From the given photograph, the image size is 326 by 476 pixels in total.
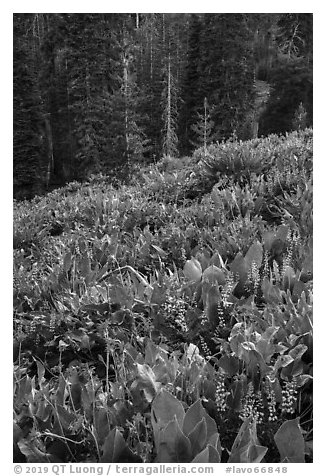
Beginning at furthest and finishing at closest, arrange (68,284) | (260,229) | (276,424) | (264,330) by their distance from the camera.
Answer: (260,229), (68,284), (264,330), (276,424)

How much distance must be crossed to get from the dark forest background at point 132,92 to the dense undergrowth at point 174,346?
16.2m

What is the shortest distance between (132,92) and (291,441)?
24370 mm

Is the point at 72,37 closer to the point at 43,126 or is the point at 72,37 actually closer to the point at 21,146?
the point at 21,146

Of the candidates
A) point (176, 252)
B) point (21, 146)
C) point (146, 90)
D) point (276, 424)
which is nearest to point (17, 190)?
point (21, 146)

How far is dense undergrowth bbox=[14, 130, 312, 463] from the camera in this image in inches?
68.2

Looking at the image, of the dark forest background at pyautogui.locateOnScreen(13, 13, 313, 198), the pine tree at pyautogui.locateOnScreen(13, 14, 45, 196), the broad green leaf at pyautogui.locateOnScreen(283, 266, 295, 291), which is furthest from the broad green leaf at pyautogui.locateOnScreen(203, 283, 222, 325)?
the pine tree at pyautogui.locateOnScreen(13, 14, 45, 196)

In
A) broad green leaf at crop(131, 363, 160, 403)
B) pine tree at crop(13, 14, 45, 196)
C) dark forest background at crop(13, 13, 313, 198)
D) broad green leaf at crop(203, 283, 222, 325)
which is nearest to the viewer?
broad green leaf at crop(131, 363, 160, 403)

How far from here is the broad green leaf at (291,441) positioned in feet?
5.38

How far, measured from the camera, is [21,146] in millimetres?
27438

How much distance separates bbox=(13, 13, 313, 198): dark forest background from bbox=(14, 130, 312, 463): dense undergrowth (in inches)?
637

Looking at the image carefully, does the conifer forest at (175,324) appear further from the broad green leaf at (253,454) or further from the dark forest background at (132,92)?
the dark forest background at (132,92)

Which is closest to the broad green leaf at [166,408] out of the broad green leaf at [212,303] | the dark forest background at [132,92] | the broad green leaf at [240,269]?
the broad green leaf at [212,303]

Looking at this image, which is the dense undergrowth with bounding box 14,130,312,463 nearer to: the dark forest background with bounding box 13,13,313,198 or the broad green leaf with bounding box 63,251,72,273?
the broad green leaf with bounding box 63,251,72,273
